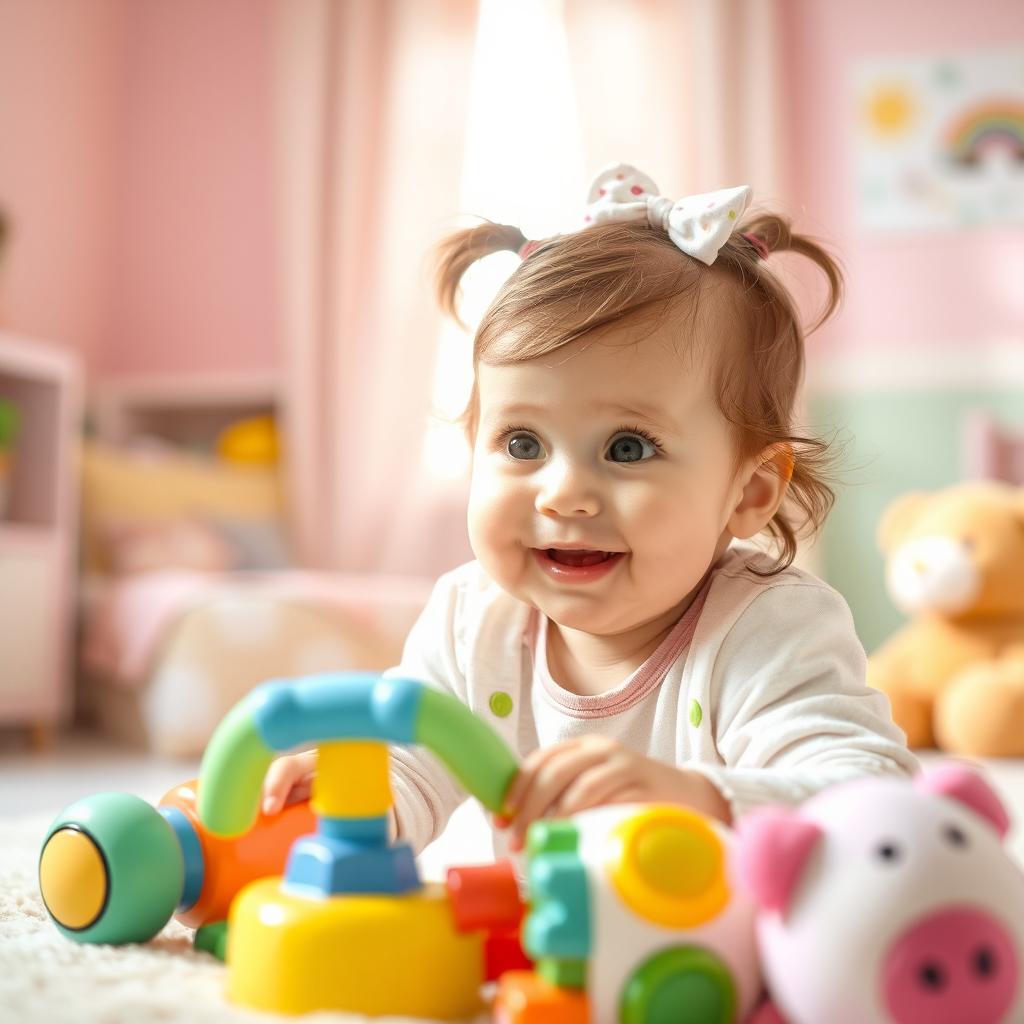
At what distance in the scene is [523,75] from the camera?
340cm

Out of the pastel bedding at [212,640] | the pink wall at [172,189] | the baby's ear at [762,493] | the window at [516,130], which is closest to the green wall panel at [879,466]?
the window at [516,130]

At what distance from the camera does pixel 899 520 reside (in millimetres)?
2623

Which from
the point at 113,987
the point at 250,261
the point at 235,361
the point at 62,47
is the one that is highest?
the point at 62,47

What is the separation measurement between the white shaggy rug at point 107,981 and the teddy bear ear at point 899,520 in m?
2.04

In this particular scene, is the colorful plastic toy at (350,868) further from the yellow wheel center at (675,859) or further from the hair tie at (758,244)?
the hair tie at (758,244)

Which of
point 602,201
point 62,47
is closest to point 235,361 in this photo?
point 62,47

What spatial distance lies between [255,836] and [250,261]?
9.98 ft

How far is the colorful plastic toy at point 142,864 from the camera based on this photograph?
2.47 ft

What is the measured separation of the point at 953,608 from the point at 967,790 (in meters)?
1.92

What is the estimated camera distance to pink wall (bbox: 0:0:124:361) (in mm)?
3201

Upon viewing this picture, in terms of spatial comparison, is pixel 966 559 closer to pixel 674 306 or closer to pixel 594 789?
pixel 674 306

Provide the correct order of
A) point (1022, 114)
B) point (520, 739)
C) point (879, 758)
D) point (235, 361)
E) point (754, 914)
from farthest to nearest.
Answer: point (235, 361)
point (1022, 114)
point (520, 739)
point (879, 758)
point (754, 914)

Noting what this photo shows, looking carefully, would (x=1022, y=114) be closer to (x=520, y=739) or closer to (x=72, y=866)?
(x=520, y=739)

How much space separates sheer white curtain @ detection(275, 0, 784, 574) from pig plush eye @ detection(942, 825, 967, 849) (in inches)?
108
